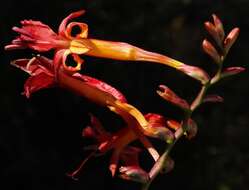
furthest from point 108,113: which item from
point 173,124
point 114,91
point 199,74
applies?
point 199,74

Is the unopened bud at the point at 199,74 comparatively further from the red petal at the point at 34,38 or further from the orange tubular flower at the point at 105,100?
the red petal at the point at 34,38

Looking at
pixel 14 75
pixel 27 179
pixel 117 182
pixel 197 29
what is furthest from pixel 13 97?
pixel 197 29

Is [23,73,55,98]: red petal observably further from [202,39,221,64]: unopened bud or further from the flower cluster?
[202,39,221,64]: unopened bud

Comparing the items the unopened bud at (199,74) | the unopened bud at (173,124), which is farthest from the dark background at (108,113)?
the unopened bud at (199,74)

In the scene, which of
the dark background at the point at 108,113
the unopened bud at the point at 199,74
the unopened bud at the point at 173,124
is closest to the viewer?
the unopened bud at the point at 199,74

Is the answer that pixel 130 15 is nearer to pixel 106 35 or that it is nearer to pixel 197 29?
pixel 106 35

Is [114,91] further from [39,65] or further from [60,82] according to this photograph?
[39,65]

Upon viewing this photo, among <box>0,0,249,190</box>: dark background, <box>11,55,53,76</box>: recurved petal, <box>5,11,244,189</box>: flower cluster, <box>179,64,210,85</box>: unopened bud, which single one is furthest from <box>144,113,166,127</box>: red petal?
<box>0,0,249,190</box>: dark background
